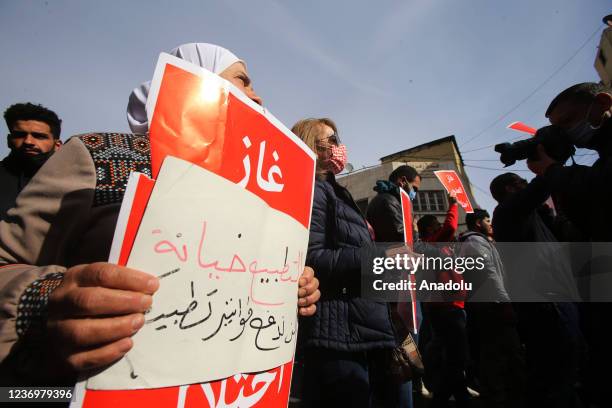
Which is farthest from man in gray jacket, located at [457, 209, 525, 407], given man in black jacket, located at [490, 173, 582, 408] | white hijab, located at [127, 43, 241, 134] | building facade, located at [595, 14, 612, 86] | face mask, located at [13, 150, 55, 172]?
building facade, located at [595, 14, 612, 86]

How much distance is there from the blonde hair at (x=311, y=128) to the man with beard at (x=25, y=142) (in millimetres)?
1811

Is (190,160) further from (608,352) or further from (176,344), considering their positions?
(608,352)

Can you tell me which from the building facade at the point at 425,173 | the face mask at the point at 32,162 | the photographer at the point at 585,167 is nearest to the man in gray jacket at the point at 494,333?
the photographer at the point at 585,167

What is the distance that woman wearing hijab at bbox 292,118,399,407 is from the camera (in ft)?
4.79

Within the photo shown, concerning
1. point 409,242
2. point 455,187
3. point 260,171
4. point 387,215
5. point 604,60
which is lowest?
point 260,171

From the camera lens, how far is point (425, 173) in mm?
22328

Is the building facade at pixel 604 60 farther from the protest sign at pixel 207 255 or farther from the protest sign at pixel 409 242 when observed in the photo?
the protest sign at pixel 207 255

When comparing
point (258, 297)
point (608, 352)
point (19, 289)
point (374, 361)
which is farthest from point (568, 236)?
point (19, 289)

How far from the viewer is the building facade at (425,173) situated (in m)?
21.8

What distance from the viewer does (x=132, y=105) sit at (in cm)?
99

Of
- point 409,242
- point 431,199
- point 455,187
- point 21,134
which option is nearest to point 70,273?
point 409,242

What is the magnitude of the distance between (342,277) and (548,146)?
168 centimetres

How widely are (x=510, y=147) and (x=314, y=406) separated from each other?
2.15 meters

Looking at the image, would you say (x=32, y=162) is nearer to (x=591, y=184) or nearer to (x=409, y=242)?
(x=409, y=242)
